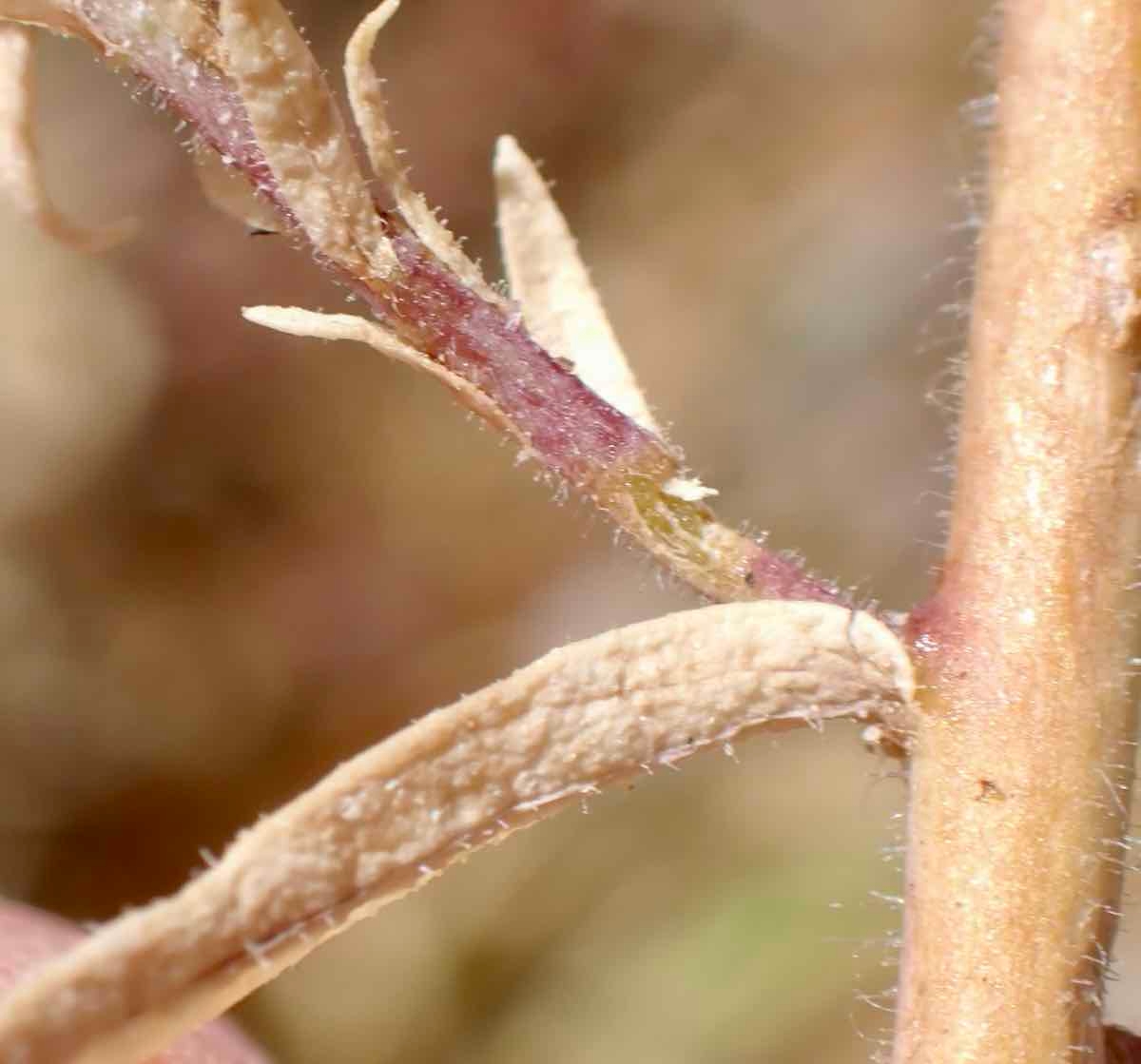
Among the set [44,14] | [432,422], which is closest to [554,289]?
[44,14]

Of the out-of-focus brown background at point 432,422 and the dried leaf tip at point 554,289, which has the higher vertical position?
the out-of-focus brown background at point 432,422

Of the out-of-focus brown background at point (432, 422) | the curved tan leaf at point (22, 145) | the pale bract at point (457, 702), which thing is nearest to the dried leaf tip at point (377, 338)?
the pale bract at point (457, 702)

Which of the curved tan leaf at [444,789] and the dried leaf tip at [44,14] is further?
the dried leaf tip at [44,14]

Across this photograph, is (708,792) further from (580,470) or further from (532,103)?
(580,470)

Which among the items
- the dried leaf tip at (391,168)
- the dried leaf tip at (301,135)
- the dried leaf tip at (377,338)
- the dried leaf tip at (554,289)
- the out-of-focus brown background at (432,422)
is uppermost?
the out-of-focus brown background at (432,422)

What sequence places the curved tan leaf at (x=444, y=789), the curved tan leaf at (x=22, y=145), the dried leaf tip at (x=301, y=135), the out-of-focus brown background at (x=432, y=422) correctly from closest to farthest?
the curved tan leaf at (x=444, y=789), the dried leaf tip at (x=301, y=135), the curved tan leaf at (x=22, y=145), the out-of-focus brown background at (x=432, y=422)

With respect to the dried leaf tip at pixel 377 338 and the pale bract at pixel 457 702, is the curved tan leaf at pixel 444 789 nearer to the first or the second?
the pale bract at pixel 457 702

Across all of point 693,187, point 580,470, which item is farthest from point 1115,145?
point 693,187

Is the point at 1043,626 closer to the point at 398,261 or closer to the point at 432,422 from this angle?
the point at 398,261
